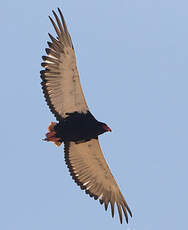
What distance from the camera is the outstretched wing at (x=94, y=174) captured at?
31.6 meters

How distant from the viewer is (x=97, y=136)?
30.9 metres

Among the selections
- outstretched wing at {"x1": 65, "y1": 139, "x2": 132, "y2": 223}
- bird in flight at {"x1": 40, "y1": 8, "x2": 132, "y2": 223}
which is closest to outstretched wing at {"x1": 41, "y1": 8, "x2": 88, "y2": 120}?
bird in flight at {"x1": 40, "y1": 8, "x2": 132, "y2": 223}

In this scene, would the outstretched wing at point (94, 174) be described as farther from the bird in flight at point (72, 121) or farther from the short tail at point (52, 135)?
the short tail at point (52, 135)

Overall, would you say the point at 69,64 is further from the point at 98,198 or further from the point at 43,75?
the point at 98,198

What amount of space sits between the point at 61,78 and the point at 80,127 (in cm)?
199

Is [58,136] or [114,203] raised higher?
[58,136]

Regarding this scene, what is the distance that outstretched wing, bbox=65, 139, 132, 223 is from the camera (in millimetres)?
31578

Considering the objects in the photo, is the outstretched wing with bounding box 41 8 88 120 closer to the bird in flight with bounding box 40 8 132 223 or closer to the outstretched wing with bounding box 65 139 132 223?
the bird in flight with bounding box 40 8 132 223

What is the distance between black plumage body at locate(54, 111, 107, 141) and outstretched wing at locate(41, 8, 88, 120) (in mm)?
279

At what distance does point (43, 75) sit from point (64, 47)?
1385mm

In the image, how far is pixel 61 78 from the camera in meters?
30.2

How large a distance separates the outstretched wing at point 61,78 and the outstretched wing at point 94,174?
178 centimetres

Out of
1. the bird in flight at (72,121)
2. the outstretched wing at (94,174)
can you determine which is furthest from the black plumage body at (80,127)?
the outstretched wing at (94,174)

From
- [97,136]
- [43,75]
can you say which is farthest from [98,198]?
[43,75]
